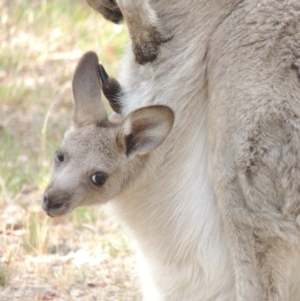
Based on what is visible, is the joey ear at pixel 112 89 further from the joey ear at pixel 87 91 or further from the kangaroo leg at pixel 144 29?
the kangaroo leg at pixel 144 29

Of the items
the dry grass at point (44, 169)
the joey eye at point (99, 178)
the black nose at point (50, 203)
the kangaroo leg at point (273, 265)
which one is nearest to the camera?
the kangaroo leg at point (273, 265)

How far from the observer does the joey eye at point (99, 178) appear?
3.63 metres

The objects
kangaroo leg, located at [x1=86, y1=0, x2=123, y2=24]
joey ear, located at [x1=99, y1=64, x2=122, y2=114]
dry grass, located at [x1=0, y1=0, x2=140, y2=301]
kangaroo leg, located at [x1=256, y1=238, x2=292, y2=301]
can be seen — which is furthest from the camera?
dry grass, located at [x1=0, y1=0, x2=140, y2=301]

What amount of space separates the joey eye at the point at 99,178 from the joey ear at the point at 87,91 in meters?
0.31

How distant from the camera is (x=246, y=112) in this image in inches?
135

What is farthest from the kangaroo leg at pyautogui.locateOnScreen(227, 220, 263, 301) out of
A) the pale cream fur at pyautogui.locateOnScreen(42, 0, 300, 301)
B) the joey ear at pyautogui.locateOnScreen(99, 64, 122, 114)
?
the joey ear at pyautogui.locateOnScreen(99, 64, 122, 114)

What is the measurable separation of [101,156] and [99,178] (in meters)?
0.10

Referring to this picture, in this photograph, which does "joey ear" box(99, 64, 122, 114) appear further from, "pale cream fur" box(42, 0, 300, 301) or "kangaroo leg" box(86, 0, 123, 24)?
"kangaroo leg" box(86, 0, 123, 24)

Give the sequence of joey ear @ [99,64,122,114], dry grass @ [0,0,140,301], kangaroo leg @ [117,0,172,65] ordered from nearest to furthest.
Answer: kangaroo leg @ [117,0,172,65], joey ear @ [99,64,122,114], dry grass @ [0,0,140,301]

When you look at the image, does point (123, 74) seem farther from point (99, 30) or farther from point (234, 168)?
point (99, 30)

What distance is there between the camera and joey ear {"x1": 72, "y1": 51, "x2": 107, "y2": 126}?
386cm

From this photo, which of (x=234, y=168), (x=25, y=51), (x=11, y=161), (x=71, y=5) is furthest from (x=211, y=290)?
(x=71, y=5)

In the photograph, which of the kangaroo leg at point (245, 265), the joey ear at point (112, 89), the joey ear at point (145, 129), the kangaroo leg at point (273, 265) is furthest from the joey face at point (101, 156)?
the kangaroo leg at point (273, 265)

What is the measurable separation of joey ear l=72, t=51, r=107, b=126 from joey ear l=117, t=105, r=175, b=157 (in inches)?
7.6
